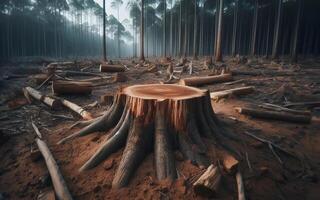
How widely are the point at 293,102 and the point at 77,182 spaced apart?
6640mm

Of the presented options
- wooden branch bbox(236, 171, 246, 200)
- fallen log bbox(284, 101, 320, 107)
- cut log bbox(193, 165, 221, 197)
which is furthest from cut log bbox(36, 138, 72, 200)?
fallen log bbox(284, 101, 320, 107)

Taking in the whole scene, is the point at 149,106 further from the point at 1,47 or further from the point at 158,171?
the point at 1,47

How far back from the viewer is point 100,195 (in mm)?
2596

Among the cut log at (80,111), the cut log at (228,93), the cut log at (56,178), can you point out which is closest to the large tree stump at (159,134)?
the cut log at (56,178)

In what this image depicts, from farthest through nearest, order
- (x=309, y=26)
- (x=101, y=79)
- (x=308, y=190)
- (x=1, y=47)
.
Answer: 1. (x=1, y=47)
2. (x=309, y=26)
3. (x=101, y=79)
4. (x=308, y=190)

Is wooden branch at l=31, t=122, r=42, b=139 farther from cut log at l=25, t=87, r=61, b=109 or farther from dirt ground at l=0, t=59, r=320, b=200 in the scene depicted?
cut log at l=25, t=87, r=61, b=109

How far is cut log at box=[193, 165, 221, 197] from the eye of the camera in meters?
2.42

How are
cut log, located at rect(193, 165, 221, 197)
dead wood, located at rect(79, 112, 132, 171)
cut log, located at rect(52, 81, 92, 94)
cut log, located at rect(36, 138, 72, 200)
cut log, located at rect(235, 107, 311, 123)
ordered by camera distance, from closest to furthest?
cut log, located at rect(193, 165, 221, 197) → cut log, located at rect(36, 138, 72, 200) → dead wood, located at rect(79, 112, 132, 171) → cut log, located at rect(235, 107, 311, 123) → cut log, located at rect(52, 81, 92, 94)

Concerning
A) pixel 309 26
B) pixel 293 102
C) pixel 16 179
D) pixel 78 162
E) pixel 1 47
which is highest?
pixel 309 26

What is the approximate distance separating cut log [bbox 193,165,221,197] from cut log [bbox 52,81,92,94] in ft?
21.2

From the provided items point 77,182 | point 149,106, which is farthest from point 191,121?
point 77,182

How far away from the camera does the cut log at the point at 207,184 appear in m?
2.42

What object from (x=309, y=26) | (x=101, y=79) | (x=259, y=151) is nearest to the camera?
(x=259, y=151)

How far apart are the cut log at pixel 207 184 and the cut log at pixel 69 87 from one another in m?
6.46
